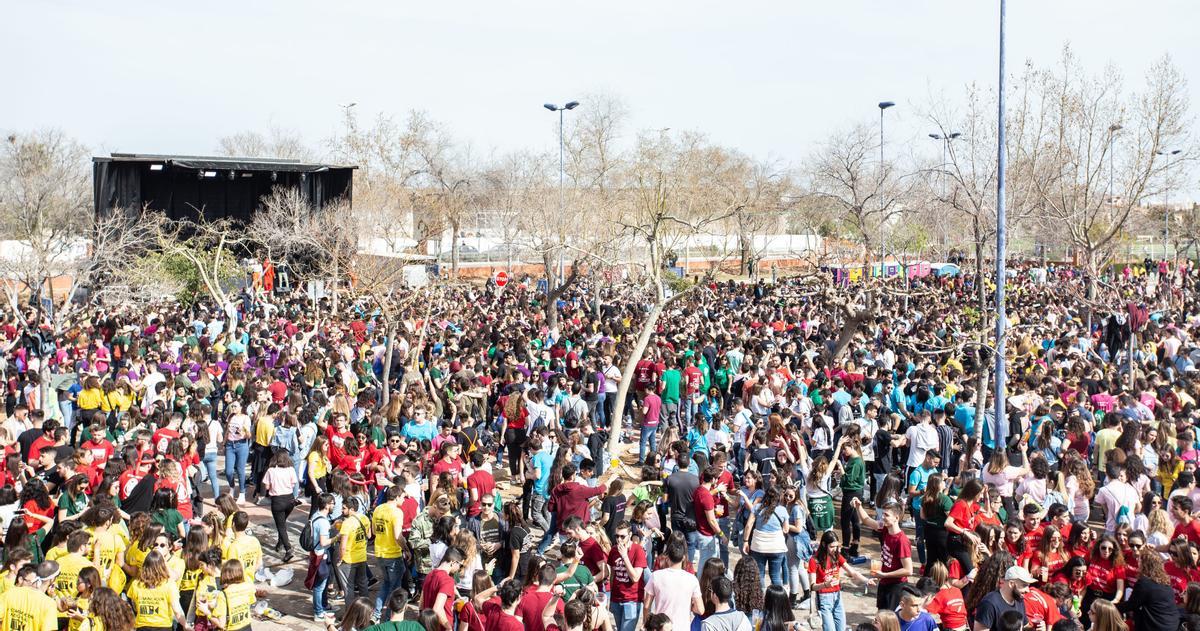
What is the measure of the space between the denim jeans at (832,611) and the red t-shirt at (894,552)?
35 centimetres

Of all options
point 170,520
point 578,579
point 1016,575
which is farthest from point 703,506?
point 170,520

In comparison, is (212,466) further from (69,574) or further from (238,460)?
(69,574)

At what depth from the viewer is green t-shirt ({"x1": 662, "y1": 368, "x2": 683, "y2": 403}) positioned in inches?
593

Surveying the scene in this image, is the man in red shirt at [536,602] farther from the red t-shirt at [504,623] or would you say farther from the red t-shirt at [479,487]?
the red t-shirt at [479,487]

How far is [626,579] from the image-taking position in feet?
24.8

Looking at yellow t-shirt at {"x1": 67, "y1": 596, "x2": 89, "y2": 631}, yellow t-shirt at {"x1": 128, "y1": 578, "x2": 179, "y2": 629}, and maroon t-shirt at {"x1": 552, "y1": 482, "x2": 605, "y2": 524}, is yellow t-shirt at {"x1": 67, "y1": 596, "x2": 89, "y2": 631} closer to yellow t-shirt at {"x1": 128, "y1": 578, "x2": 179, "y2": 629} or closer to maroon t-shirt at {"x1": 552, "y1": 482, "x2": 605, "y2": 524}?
yellow t-shirt at {"x1": 128, "y1": 578, "x2": 179, "y2": 629}

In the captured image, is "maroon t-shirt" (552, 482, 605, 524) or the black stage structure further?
the black stage structure

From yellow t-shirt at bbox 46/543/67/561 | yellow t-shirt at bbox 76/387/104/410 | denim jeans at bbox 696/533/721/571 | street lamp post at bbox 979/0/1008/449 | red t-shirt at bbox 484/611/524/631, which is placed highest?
street lamp post at bbox 979/0/1008/449

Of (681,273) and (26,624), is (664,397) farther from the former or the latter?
(681,273)

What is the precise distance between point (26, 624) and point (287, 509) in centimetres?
361

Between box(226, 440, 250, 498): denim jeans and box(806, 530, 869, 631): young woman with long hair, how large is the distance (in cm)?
688

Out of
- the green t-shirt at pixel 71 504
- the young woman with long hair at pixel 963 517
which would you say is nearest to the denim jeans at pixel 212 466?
the green t-shirt at pixel 71 504

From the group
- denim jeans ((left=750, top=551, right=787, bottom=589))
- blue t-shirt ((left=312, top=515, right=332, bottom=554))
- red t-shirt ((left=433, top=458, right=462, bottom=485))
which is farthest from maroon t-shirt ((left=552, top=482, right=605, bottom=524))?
blue t-shirt ((left=312, top=515, right=332, bottom=554))

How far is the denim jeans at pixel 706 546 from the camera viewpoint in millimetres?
8898
